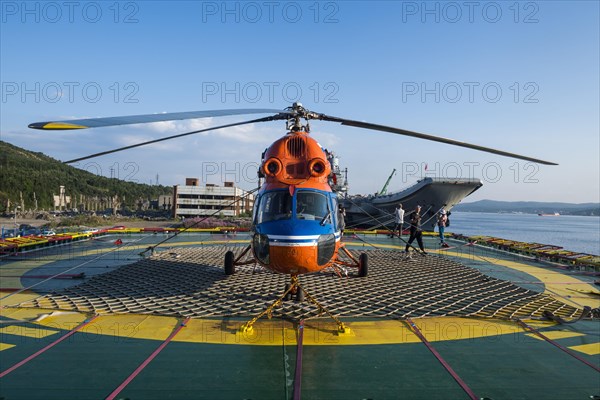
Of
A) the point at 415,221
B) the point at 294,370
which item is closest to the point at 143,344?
the point at 294,370

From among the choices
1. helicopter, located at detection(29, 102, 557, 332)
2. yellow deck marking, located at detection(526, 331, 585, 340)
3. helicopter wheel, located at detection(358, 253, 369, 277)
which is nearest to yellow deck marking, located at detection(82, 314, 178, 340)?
helicopter, located at detection(29, 102, 557, 332)

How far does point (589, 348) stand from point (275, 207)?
6.31 metres

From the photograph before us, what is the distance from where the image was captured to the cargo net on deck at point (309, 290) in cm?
784

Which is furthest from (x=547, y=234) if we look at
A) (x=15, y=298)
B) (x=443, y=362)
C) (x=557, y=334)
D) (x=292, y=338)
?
(x=15, y=298)

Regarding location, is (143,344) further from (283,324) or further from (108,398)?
(283,324)

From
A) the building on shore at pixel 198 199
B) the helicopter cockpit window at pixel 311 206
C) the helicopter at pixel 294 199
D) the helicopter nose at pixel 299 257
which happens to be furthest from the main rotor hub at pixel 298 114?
the building on shore at pixel 198 199

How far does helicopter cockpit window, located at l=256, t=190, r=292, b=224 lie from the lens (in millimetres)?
7133

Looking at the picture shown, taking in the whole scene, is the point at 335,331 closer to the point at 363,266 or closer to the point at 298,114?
the point at 363,266

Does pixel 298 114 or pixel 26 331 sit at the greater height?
pixel 298 114

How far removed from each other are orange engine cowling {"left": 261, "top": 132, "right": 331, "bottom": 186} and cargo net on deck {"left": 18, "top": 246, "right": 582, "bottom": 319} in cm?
298

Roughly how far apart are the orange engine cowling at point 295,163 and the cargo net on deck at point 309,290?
298cm

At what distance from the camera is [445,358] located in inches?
227

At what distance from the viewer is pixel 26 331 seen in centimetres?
661

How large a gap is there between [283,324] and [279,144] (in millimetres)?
3954
